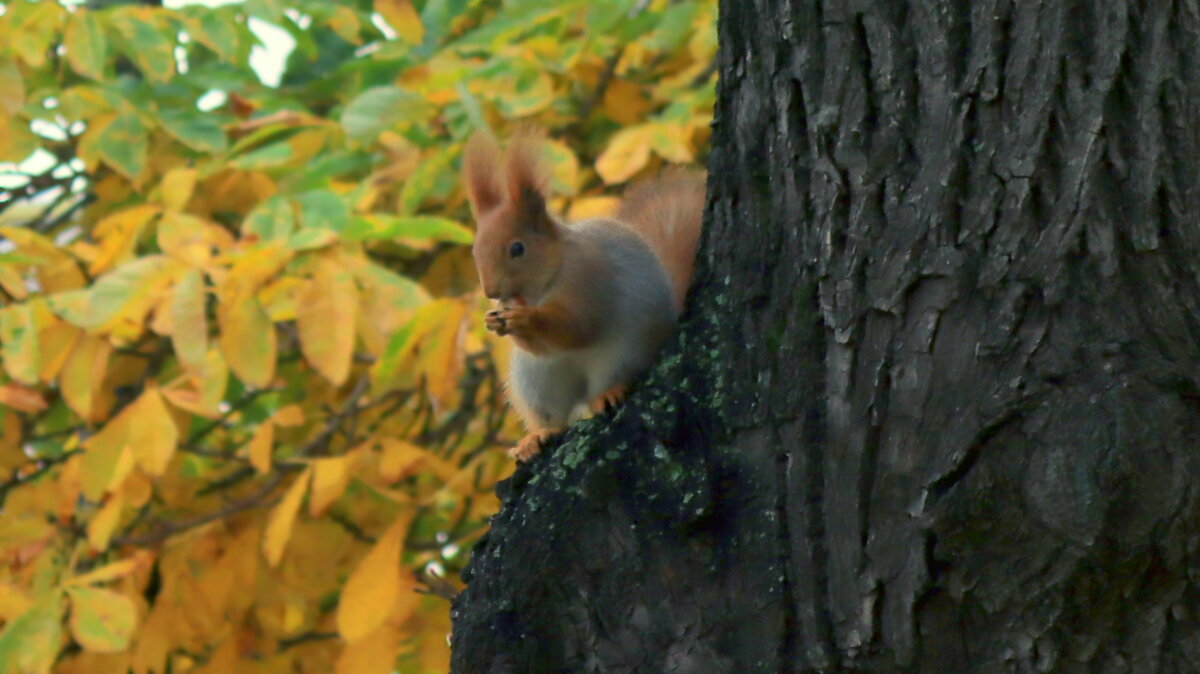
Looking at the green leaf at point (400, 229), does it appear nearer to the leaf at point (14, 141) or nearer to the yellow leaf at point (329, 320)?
the yellow leaf at point (329, 320)

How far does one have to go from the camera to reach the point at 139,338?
2.60 meters

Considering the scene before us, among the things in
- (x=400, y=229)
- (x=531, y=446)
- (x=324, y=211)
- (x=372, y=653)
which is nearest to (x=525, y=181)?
(x=531, y=446)

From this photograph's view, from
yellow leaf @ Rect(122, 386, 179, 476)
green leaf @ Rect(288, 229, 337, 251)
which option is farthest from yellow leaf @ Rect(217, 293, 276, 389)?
yellow leaf @ Rect(122, 386, 179, 476)

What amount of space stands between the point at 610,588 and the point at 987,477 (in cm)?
36

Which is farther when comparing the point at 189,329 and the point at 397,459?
the point at 397,459

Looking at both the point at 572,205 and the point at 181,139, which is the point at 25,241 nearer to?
the point at 181,139

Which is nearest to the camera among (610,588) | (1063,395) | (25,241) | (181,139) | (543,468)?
(1063,395)

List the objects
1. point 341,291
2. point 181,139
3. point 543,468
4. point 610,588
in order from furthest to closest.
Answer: point 181,139, point 341,291, point 543,468, point 610,588

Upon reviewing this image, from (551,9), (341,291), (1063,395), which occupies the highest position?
(551,9)

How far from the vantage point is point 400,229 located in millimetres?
2092

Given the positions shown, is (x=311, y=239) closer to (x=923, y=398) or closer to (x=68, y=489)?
(x=68, y=489)

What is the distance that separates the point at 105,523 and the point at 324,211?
0.69m

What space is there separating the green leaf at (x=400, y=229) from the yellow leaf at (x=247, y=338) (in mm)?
187

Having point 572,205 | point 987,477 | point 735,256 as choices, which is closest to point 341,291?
point 572,205
